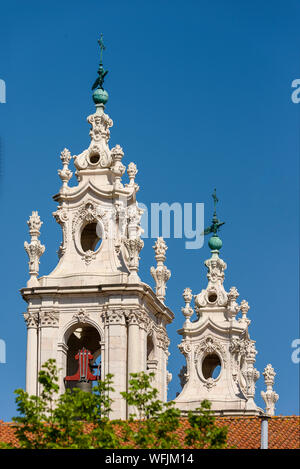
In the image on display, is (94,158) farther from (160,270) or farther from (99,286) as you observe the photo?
(99,286)

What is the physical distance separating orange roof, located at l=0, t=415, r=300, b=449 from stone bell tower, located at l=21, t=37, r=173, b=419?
24.4ft

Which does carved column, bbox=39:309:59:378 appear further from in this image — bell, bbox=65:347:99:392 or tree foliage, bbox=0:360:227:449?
tree foliage, bbox=0:360:227:449

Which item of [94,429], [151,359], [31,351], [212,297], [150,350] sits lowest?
[94,429]

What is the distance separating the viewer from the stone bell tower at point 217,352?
342 ft

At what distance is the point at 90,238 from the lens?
9219 cm

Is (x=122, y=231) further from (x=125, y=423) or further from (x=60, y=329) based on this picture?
(x=125, y=423)

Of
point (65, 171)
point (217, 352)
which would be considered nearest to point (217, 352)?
point (217, 352)

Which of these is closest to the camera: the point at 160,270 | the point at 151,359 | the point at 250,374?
the point at 151,359

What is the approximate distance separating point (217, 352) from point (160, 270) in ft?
43.7

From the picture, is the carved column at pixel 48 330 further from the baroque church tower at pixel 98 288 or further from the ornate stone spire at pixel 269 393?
the ornate stone spire at pixel 269 393

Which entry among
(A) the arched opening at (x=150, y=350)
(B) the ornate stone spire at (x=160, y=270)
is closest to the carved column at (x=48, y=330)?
(A) the arched opening at (x=150, y=350)

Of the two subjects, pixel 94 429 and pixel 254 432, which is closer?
pixel 94 429
